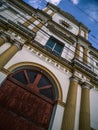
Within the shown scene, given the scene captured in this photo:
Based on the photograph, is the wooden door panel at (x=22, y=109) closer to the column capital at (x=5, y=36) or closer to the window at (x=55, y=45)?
the column capital at (x=5, y=36)

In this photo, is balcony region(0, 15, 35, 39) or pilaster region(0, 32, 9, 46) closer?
pilaster region(0, 32, 9, 46)

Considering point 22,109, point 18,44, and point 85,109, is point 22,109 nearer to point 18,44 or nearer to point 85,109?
point 85,109

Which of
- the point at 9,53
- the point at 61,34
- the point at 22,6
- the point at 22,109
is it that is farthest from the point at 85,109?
the point at 22,6

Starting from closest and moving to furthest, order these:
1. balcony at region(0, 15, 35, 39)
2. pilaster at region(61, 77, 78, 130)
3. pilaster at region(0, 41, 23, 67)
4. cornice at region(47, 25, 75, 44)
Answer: pilaster at region(61, 77, 78, 130)
pilaster at region(0, 41, 23, 67)
balcony at region(0, 15, 35, 39)
cornice at region(47, 25, 75, 44)

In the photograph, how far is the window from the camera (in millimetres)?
12492

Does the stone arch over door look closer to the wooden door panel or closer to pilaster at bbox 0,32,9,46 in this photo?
the wooden door panel

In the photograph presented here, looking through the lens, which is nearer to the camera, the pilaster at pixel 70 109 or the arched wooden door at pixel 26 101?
the arched wooden door at pixel 26 101

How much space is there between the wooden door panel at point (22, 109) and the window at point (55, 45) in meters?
5.58

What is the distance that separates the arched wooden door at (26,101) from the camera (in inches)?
259

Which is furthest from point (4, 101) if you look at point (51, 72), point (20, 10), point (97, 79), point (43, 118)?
point (20, 10)

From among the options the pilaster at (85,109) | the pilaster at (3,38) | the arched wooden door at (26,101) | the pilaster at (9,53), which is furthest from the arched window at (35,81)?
the pilaster at (3,38)

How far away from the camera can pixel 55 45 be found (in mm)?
13086

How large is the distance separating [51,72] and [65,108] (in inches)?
108

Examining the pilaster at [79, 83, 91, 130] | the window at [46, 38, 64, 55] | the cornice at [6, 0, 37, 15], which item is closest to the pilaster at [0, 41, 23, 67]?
the window at [46, 38, 64, 55]
